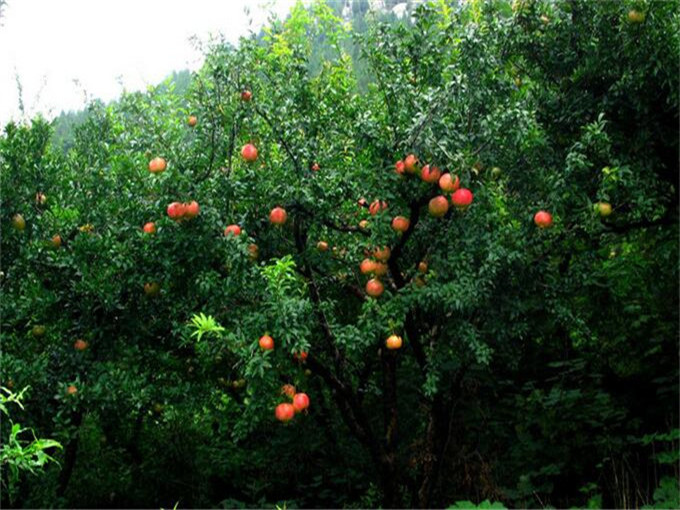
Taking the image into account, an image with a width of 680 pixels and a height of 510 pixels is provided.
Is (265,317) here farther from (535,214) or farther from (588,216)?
(588,216)

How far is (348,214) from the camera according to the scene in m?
5.49

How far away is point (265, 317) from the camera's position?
4273mm

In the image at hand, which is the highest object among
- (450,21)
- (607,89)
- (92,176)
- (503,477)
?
(450,21)

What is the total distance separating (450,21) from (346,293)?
2605 millimetres

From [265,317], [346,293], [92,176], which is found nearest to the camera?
[265,317]

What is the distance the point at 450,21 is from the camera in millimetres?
5262

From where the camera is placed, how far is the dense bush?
15.4 feet

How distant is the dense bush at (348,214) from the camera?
470 cm

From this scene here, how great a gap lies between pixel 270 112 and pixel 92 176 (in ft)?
5.13

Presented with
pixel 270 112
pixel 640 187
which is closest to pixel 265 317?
pixel 270 112

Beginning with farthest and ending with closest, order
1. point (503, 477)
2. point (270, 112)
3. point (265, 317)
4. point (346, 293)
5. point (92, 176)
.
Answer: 1. point (503, 477)
2. point (346, 293)
3. point (92, 176)
4. point (270, 112)
5. point (265, 317)

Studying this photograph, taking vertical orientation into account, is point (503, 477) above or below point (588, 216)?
below

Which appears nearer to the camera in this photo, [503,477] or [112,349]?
[112,349]

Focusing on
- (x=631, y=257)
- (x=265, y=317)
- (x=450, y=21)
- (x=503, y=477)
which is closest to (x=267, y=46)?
(x=450, y=21)
